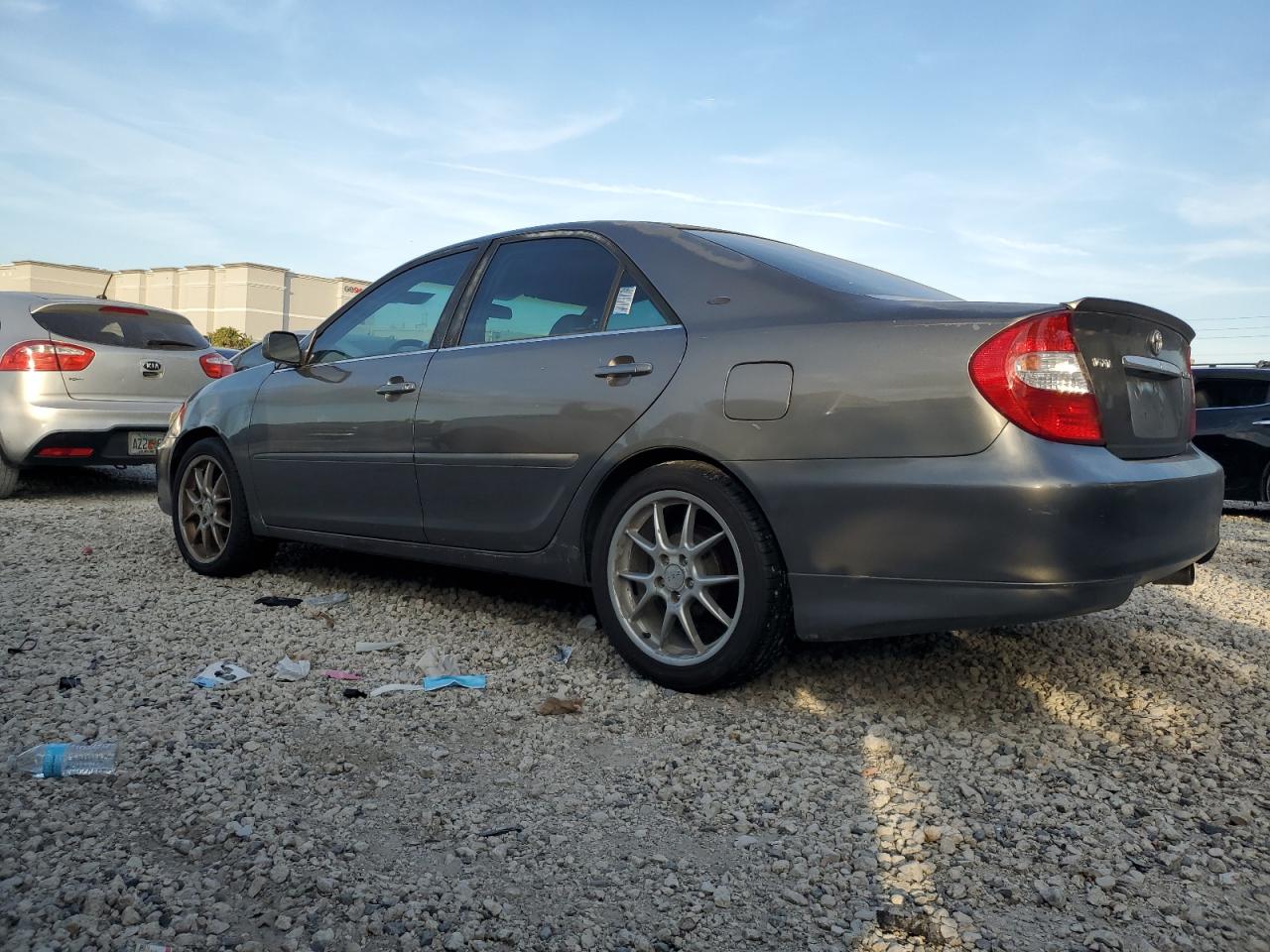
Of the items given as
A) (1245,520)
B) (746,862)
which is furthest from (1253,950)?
(1245,520)

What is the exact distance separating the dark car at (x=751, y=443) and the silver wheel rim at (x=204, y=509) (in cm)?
89

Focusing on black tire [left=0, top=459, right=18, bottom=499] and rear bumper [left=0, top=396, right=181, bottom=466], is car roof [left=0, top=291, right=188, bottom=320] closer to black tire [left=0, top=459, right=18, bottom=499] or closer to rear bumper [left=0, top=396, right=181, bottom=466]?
rear bumper [left=0, top=396, right=181, bottom=466]

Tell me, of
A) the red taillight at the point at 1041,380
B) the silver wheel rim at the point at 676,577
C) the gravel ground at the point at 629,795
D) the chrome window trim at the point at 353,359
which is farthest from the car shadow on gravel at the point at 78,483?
the red taillight at the point at 1041,380

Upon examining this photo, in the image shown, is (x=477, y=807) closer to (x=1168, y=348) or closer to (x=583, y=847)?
(x=583, y=847)

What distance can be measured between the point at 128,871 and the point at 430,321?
2677 mm

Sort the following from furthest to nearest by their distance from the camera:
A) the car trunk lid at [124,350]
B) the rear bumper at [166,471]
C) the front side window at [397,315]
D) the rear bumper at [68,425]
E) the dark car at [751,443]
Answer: the car trunk lid at [124,350], the rear bumper at [68,425], the rear bumper at [166,471], the front side window at [397,315], the dark car at [751,443]

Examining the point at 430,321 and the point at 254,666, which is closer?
the point at 254,666

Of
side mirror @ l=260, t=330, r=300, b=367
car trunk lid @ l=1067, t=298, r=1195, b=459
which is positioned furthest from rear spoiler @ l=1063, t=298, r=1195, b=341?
side mirror @ l=260, t=330, r=300, b=367

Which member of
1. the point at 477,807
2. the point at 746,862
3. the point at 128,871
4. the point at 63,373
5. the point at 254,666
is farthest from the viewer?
the point at 63,373

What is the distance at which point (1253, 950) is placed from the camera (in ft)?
6.61

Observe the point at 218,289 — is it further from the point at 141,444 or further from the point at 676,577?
the point at 676,577

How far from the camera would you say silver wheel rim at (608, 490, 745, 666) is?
3.37 metres

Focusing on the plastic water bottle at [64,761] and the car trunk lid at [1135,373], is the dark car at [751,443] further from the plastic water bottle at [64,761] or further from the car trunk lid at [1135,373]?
the plastic water bottle at [64,761]

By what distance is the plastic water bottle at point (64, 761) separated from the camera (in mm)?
2744
